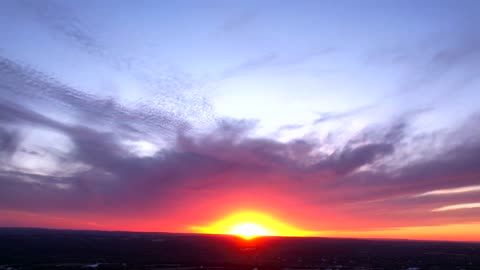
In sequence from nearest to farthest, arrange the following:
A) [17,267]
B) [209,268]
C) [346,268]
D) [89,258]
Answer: [17,267]
[209,268]
[346,268]
[89,258]

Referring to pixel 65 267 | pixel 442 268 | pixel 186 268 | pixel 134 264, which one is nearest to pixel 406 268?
pixel 442 268

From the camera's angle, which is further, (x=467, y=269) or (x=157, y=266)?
(x=467, y=269)

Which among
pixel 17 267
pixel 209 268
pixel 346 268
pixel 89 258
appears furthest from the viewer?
pixel 89 258

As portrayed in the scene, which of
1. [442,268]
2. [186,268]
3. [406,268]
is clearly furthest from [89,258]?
[442,268]

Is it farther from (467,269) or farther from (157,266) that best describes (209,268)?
(467,269)

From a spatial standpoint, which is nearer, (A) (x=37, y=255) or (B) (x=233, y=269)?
(B) (x=233, y=269)

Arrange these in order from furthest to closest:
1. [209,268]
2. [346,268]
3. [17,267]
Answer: [346,268], [209,268], [17,267]

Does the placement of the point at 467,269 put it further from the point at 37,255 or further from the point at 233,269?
the point at 37,255

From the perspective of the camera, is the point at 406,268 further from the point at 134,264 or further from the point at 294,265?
the point at 134,264

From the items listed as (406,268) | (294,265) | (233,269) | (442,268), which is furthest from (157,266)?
(442,268)
